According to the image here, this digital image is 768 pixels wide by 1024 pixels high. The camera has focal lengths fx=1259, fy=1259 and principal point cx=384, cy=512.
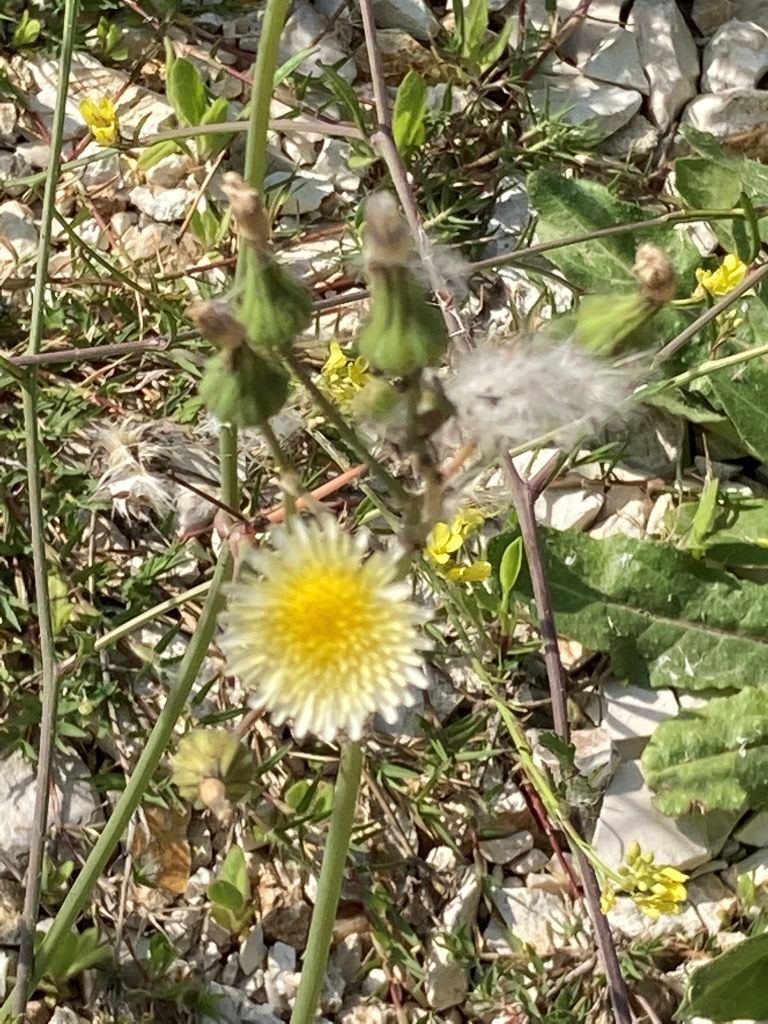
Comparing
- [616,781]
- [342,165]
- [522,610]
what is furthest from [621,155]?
[616,781]

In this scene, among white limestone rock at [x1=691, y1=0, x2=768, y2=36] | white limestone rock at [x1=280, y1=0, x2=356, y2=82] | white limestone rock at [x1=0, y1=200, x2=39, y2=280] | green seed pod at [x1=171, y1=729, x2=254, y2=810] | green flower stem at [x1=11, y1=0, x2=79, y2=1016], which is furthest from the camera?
white limestone rock at [x1=691, y1=0, x2=768, y2=36]

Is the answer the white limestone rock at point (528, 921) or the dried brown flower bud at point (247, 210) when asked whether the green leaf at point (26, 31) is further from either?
the white limestone rock at point (528, 921)

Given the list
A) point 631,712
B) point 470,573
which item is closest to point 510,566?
point 470,573

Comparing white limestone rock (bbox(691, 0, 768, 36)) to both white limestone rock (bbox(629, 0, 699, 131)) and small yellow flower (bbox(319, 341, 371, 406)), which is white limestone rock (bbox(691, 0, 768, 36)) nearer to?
white limestone rock (bbox(629, 0, 699, 131))

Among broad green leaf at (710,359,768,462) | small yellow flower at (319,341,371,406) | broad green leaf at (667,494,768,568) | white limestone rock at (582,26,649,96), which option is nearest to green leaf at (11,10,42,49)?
small yellow flower at (319,341,371,406)

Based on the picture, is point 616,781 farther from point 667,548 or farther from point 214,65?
point 214,65

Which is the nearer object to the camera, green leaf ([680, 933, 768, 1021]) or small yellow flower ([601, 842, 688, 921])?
small yellow flower ([601, 842, 688, 921])
